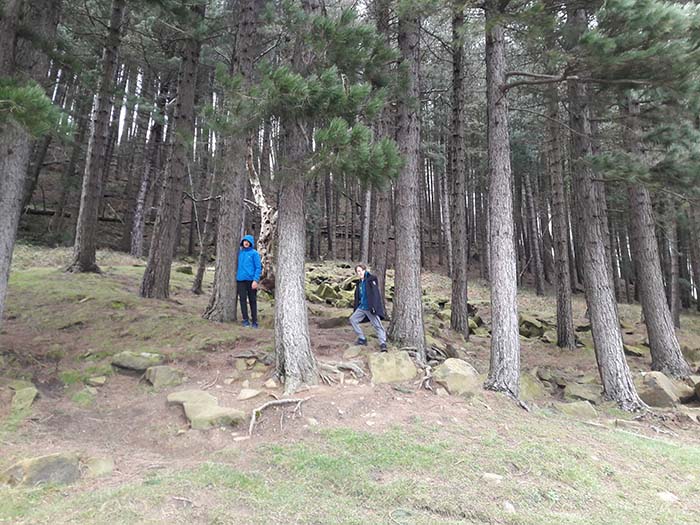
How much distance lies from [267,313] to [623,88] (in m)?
7.45

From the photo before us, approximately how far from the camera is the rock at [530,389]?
255 inches

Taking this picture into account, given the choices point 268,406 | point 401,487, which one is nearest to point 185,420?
point 268,406

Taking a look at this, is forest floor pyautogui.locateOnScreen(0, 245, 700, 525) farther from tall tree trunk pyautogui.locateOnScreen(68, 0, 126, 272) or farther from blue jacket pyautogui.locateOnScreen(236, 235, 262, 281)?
tall tree trunk pyautogui.locateOnScreen(68, 0, 126, 272)

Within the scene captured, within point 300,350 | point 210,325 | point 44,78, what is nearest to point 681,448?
point 300,350

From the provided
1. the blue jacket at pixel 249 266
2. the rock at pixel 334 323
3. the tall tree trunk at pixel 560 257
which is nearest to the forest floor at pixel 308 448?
the blue jacket at pixel 249 266

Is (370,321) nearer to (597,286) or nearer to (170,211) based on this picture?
(597,286)

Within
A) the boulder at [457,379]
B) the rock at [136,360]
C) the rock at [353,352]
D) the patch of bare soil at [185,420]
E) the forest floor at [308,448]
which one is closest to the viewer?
the forest floor at [308,448]

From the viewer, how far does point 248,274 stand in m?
7.66

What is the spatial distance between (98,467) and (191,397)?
4.66 feet

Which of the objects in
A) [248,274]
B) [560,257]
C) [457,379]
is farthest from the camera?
[560,257]

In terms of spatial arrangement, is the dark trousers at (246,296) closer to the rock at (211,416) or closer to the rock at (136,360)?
the rock at (136,360)

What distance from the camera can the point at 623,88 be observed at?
6078 mm

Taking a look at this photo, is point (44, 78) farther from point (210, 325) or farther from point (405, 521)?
point (405, 521)

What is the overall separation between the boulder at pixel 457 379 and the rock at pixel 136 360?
13.0 feet
